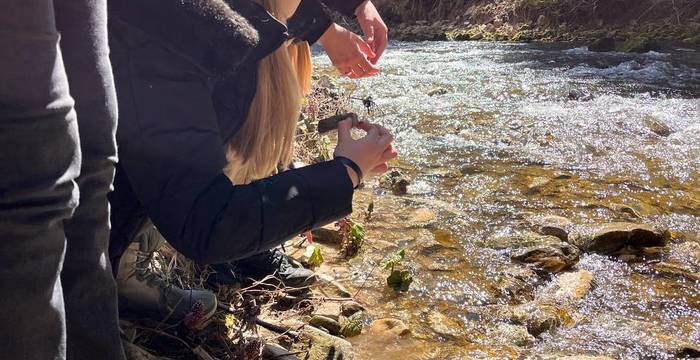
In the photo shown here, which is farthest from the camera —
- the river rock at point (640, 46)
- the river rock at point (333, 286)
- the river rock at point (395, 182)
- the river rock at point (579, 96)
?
the river rock at point (640, 46)

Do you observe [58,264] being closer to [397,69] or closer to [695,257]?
[695,257]

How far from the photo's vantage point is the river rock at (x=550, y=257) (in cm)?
290

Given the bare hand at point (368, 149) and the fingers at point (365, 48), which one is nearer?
the bare hand at point (368, 149)

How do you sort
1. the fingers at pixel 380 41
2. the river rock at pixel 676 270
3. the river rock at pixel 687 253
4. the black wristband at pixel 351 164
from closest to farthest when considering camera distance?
the black wristband at pixel 351 164
the fingers at pixel 380 41
the river rock at pixel 676 270
the river rock at pixel 687 253

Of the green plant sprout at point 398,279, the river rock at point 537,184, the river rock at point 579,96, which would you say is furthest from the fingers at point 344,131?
the river rock at point 579,96

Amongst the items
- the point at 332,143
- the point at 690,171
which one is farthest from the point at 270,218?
the point at 690,171

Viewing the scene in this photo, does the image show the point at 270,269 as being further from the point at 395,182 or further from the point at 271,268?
the point at 395,182

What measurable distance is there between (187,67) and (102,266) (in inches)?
17.3

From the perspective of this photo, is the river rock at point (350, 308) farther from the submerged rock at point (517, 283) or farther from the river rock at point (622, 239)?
the river rock at point (622, 239)

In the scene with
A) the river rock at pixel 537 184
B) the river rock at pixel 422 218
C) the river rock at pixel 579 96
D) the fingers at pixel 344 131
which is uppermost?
the fingers at pixel 344 131

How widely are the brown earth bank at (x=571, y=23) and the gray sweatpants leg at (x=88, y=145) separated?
31.7ft

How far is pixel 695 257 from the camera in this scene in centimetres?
299

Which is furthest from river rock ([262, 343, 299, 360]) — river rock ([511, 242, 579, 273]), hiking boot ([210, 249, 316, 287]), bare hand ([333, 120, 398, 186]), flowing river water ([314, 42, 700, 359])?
river rock ([511, 242, 579, 273])

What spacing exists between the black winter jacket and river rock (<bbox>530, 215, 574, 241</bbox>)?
2070mm
